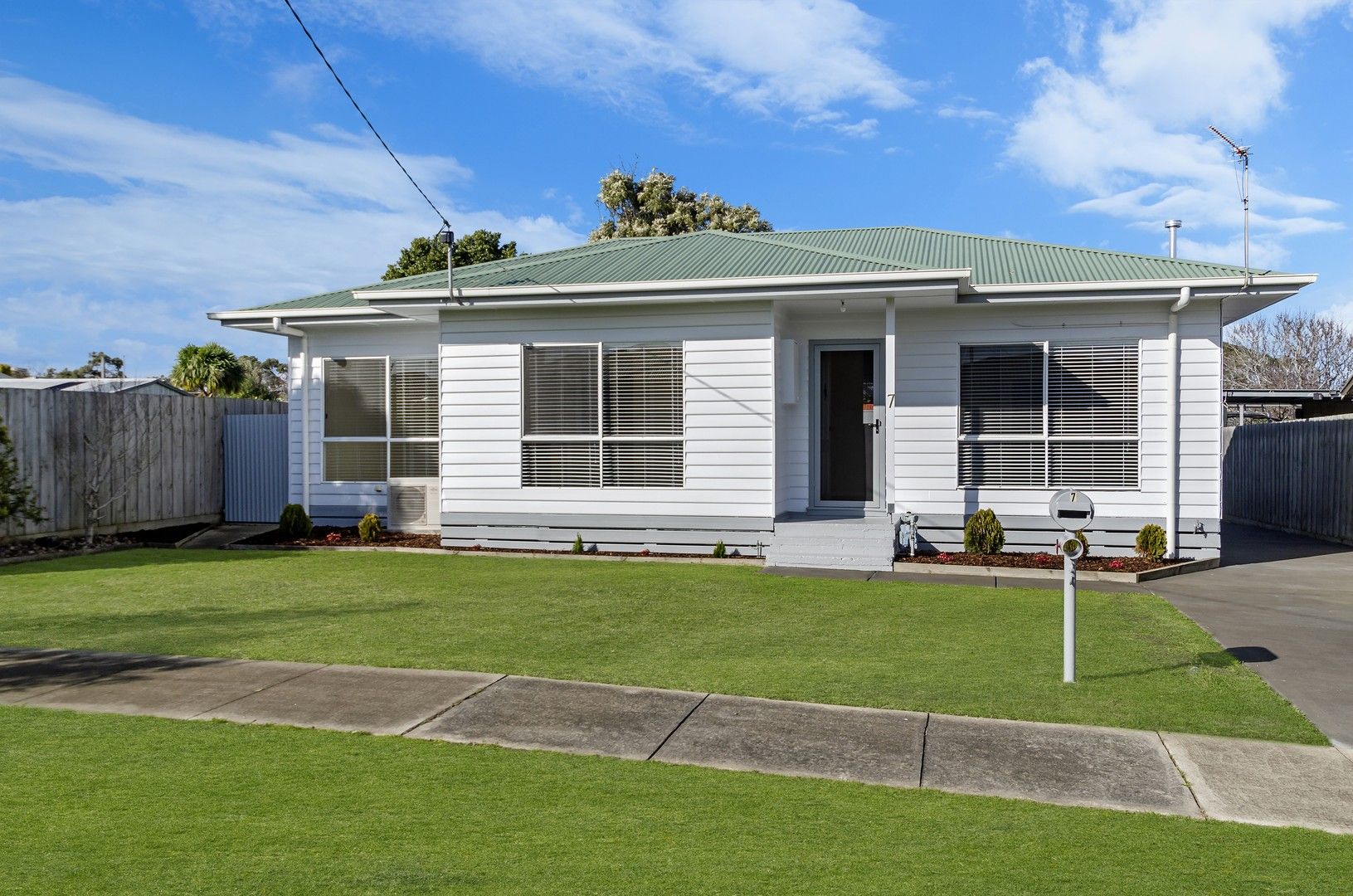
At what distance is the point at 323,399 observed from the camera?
16422mm

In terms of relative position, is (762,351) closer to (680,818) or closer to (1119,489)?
(1119,489)

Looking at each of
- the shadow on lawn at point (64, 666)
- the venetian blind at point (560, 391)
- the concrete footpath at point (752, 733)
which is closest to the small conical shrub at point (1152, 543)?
the venetian blind at point (560, 391)

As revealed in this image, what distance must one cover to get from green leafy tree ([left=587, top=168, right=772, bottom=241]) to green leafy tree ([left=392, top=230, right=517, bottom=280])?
11.0 feet

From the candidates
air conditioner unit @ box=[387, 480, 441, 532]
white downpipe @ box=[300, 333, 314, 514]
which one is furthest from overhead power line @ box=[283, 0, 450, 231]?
air conditioner unit @ box=[387, 480, 441, 532]

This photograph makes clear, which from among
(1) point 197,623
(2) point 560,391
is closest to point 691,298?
(2) point 560,391

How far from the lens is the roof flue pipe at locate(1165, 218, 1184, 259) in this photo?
582 inches

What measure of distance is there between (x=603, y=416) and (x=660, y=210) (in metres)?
22.8

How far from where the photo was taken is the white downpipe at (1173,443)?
13.2 m

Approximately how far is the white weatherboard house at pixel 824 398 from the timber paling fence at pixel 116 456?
4.61m

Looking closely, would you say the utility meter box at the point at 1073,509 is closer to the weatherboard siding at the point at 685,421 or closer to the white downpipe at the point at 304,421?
the weatherboard siding at the point at 685,421

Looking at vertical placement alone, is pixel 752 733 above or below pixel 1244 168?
below

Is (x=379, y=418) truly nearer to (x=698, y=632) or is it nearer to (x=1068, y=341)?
(x=698, y=632)

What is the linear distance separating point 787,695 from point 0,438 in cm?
1216

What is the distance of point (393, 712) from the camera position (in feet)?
20.3
